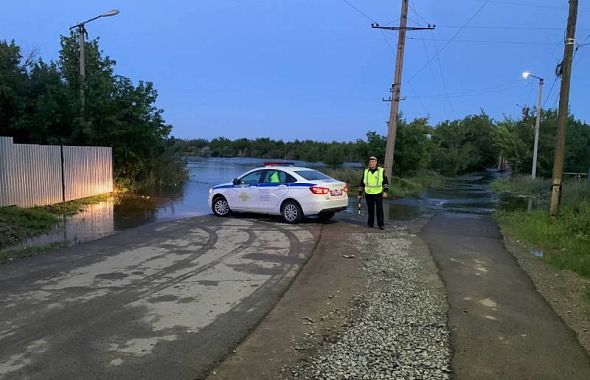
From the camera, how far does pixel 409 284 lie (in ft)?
23.9

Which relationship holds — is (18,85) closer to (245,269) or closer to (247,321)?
(245,269)

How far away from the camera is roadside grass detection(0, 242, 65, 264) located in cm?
883

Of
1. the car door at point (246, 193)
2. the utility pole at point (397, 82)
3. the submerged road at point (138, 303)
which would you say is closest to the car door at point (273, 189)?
the car door at point (246, 193)

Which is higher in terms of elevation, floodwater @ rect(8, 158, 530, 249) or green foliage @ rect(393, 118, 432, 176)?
green foliage @ rect(393, 118, 432, 176)

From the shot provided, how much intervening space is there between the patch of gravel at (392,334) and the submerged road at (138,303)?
3.29 feet

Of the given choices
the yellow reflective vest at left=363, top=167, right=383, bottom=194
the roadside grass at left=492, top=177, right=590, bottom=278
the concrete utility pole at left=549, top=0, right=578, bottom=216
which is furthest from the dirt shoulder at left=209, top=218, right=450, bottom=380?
the concrete utility pole at left=549, top=0, right=578, bottom=216

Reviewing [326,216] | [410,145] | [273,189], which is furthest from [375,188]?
[410,145]

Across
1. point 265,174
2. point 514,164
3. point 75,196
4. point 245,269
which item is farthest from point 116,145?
point 514,164

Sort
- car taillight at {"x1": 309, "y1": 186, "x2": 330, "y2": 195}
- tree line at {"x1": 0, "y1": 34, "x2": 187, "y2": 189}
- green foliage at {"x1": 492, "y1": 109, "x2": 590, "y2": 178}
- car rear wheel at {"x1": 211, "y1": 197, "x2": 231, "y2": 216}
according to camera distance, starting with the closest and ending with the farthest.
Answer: car taillight at {"x1": 309, "y1": 186, "x2": 330, "y2": 195}, car rear wheel at {"x1": 211, "y1": 197, "x2": 231, "y2": 216}, tree line at {"x1": 0, "y1": 34, "x2": 187, "y2": 189}, green foliage at {"x1": 492, "y1": 109, "x2": 590, "y2": 178}

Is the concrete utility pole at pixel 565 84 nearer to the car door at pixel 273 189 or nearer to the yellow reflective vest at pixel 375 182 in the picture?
the yellow reflective vest at pixel 375 182

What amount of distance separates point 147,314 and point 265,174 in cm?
898

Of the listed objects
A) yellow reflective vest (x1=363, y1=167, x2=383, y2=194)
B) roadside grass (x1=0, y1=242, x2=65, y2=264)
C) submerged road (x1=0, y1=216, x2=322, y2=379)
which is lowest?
roadside grass (x1=0, y1=242, x2=65, y2=264)

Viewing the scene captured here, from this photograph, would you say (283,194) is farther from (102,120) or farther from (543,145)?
(543,145)

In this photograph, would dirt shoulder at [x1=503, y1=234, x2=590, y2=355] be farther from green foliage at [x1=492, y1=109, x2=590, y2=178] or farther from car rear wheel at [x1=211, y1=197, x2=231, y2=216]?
green foliage at [x1=492, y1=109, x2=590, y2=178]
